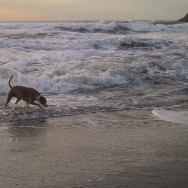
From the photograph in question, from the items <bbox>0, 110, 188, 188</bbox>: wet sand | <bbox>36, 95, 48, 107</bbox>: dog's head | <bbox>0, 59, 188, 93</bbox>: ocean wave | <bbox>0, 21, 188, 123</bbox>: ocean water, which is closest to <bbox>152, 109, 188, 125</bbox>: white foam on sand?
<bbox>0, 21, 188, 123</bbox>: ocean water

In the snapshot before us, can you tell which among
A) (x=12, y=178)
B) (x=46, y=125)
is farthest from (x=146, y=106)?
(x=12, y=178)

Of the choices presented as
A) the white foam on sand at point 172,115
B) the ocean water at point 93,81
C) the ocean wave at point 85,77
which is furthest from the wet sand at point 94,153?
the ocean wave at point 85,77

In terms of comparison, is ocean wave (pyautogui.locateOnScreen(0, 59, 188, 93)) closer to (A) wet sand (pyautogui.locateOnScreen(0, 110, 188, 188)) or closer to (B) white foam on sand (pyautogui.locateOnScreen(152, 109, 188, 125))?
(B) white foam on sand (pyautogui.locateOnScreen(152, 109, 188, 125))

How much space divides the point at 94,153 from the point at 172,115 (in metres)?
3.53

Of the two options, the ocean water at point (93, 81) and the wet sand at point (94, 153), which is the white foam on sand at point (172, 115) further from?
the wet sand at point (94, 153)

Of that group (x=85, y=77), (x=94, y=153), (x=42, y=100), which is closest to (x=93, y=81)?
(x=85, y=77)

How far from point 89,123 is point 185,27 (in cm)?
3928

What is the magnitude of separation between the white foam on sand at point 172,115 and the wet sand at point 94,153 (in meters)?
0.29

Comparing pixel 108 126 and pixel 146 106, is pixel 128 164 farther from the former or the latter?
pixel 146 106

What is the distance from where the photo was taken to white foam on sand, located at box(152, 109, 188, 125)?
8984mm

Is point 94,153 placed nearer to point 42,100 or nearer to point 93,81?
point 42,100

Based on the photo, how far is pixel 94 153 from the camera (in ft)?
21.5

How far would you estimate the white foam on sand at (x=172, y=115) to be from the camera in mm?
8984

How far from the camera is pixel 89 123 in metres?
8.70
